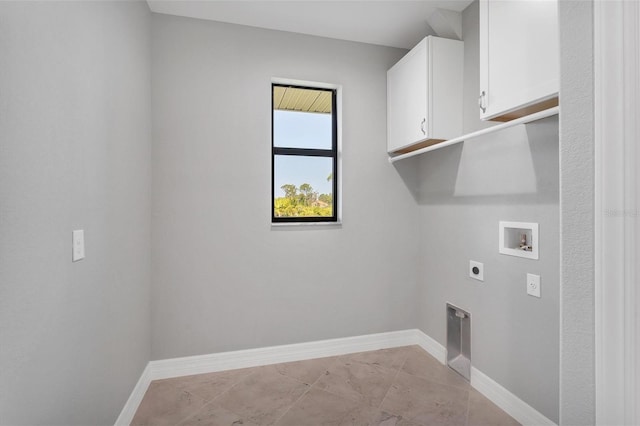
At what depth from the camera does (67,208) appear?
1192mm

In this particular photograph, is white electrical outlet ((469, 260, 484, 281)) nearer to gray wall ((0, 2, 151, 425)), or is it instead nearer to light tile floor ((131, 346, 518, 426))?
light tile floor ((131, 346, 518, 426))

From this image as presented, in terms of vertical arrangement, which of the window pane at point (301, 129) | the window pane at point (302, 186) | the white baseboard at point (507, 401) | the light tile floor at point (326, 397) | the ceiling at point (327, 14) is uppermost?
the ceiling at point (327, 14)

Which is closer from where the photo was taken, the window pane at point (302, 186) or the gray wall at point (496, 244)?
the gray wall at point (496, 244)

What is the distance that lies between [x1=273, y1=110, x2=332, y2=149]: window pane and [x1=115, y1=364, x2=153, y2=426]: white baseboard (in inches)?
74.8

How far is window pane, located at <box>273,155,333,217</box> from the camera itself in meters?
2.76

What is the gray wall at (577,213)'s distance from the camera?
730 millimetres

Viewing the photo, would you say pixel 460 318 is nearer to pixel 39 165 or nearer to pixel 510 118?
pixel 510 118

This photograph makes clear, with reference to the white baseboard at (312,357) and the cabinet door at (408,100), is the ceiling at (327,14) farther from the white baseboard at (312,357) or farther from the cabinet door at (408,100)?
the white baseboard at (312,357)

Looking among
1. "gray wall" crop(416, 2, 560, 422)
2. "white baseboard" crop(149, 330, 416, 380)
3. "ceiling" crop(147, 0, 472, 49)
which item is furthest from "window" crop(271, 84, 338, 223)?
"white baseboard" crop(149, 330, 416, 380)

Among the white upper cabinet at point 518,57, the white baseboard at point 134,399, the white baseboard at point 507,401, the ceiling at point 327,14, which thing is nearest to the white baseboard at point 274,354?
the white baseboard at point 134,399

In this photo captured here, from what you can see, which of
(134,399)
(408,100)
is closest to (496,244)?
(408,100)

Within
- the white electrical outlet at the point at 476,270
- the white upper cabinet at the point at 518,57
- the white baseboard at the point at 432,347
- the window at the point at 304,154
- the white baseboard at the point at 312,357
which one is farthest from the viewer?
the window at the point at 304,154

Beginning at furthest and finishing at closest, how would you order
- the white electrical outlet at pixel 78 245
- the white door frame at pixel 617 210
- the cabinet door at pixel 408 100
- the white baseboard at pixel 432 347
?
the white baseboard at pixel 432 347 → the cabinet door at pixel 408 100 → the white electrical outlet at pixel 78 245 → the white door frame at pixel 617 210

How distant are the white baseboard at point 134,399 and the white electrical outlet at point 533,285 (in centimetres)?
228
